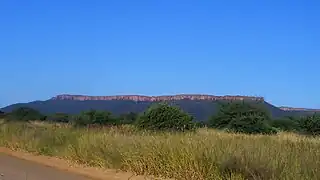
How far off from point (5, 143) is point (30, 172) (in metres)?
11.9

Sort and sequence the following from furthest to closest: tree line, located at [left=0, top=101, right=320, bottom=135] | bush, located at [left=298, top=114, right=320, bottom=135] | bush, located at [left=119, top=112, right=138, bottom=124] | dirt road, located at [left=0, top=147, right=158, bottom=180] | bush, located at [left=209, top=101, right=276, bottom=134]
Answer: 1. bush, located at [left=119, top=112, right=138, bottom=124]
2. bush, located at [left=298, top=114, right=320, bottom=135]
3. bush, located at [left=209, top=101, right=276, bottom=134]
4. tree line, located at [left=0, top=101, right=320, bottom=135]
5. dirt road, located at [left=0, top=147, right=158, bottom=180]

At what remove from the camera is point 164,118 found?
3266 centimetres

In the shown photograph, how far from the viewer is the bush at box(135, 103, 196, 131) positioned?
32019 mm

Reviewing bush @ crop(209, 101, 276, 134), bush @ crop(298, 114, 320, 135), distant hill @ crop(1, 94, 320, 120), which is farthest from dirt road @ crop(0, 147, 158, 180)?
distant hill @ crop(1, 94, 320, 120)

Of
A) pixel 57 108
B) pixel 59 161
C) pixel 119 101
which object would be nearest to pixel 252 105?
pixel 59 161

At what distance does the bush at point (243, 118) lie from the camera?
132 ft

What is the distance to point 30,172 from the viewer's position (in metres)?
16.3

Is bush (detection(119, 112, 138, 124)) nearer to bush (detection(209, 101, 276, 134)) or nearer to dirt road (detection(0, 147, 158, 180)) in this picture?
bush (detection(209, 101, 276, 134))

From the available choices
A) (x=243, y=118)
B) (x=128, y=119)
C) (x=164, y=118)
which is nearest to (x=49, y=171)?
(x=164, y=118)

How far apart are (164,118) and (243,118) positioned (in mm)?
10381

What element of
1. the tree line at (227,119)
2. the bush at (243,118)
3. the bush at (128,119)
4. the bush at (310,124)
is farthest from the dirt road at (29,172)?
the bush at (128,119)

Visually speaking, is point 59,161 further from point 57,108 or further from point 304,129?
point 57,108

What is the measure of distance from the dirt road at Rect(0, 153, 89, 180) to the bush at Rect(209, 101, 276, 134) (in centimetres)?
2216

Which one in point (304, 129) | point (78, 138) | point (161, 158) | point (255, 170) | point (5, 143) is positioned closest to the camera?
point (255, 170)
